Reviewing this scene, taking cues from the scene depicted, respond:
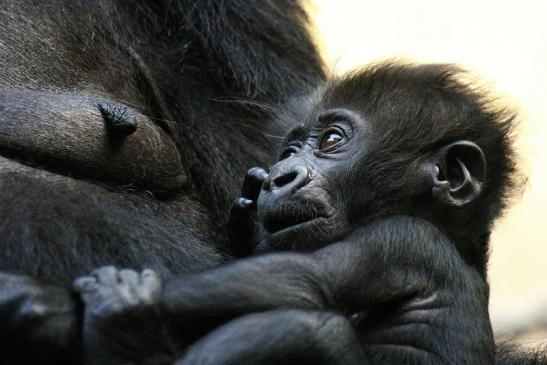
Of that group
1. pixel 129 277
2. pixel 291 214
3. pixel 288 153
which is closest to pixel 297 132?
pixel 288 153

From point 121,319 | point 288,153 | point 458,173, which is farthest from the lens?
point 288,153

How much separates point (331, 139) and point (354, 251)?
0.34m

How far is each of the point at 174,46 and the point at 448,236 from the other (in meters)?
0.89

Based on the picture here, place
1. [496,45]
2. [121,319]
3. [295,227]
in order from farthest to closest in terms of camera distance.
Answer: [496,45] < [295,227] < [121,319]

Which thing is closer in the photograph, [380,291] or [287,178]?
[380,291]

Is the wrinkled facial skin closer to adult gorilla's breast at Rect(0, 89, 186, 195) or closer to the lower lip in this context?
the lower lip

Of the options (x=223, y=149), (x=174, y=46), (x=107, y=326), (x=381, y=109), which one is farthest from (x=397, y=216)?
(x=174, y=46)

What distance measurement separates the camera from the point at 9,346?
158 cm

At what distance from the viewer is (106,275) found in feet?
5.35

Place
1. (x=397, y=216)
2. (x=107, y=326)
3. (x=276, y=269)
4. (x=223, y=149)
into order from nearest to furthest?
(x=107, y=326), (x=276, y=269), (x=397, y=216), (x=223, y=149)

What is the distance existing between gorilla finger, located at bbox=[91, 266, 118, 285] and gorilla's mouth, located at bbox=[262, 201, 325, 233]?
14.0 inches

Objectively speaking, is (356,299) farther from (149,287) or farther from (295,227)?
(149,287)

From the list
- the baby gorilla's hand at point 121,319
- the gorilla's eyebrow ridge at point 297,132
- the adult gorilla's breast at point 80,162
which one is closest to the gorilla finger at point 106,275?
the baby gorilla's hand at point 121,319

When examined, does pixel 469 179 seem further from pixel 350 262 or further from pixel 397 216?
pixel 350 262
